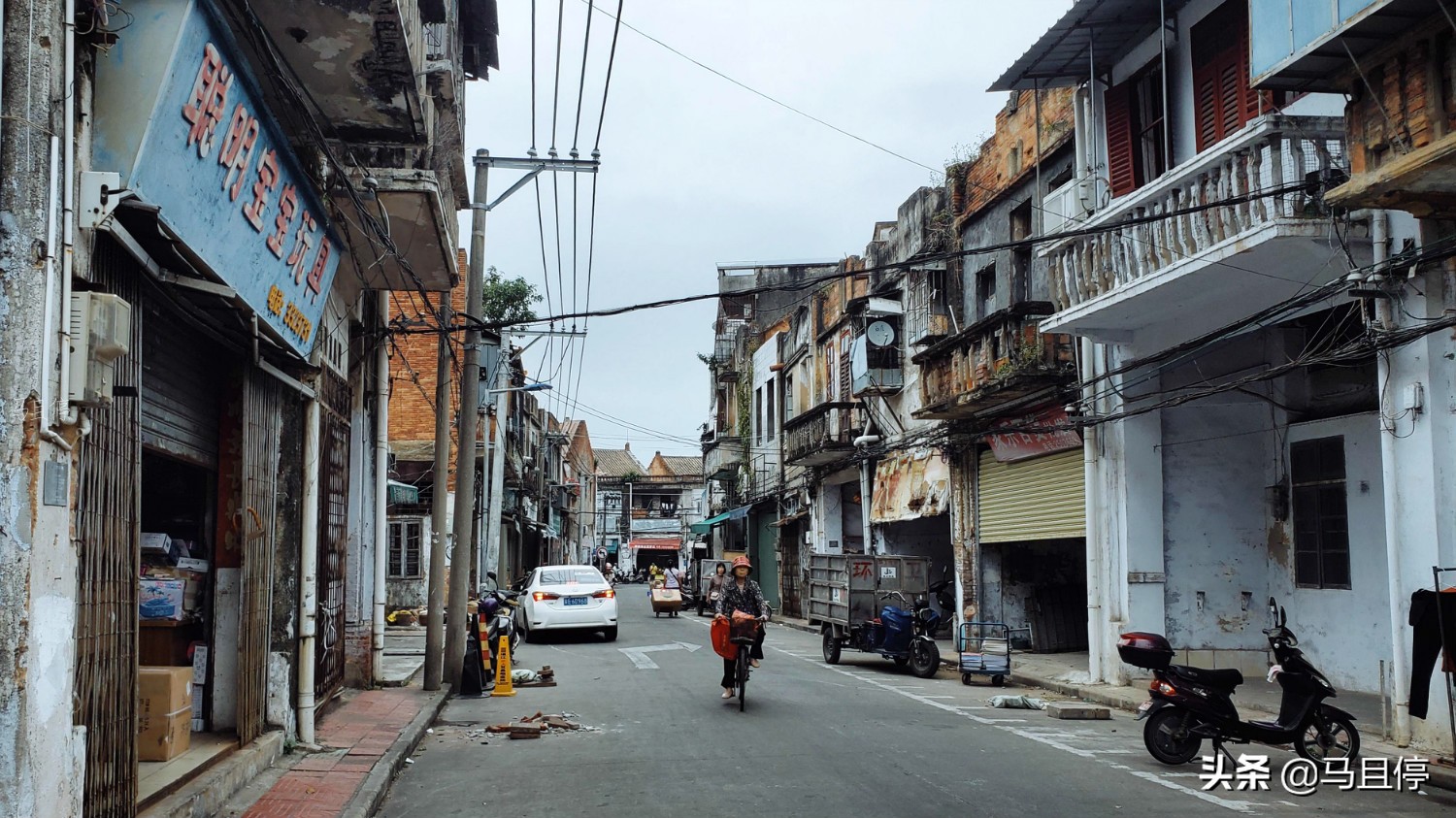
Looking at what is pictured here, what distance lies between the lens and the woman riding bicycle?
43.1 feet

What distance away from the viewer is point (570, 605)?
22.8 m

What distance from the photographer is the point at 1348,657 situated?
14.0 m

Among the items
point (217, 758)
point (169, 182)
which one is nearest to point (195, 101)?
point (169, 182)

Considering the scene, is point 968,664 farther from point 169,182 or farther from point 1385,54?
point 169,182

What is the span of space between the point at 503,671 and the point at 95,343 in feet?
33.6

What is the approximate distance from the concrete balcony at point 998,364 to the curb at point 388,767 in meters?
9.77

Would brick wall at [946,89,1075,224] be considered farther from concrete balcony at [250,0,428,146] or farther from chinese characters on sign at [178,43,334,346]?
chinese characters on sign at [178,43,334,346]

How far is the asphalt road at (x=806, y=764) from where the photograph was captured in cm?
784

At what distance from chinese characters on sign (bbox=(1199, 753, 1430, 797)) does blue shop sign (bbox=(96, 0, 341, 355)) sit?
7686 millimetres

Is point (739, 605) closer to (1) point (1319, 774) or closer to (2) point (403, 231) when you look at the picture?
(2) point (403, 231)

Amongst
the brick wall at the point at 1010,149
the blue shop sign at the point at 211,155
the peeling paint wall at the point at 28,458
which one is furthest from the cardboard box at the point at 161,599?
the brick wall at the point at 1010,149

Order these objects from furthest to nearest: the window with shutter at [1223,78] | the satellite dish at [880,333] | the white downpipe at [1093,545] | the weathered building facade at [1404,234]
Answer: the satellite dish at [880,333] < the white downpipe at [1093,545] < the window with shutter at [1223,78] < the weathered building facade at [1404,234]

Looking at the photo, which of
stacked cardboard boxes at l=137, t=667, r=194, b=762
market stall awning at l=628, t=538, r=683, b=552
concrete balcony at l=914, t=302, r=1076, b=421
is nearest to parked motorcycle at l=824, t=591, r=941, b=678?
concrete balcony at l=914, t=302, r=1076, b=421

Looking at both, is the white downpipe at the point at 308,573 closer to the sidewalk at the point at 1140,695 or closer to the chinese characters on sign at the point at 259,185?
the chinese characters on sign at the point at 259,185
